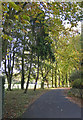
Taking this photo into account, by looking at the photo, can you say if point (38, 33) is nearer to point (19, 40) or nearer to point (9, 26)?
point (19, 40)

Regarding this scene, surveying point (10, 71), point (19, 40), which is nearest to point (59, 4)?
point (19, 40)

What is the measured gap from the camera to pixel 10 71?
24.2m

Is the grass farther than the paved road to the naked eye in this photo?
Yes

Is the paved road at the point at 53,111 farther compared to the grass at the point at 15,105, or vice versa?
the grass at the point at 15,105

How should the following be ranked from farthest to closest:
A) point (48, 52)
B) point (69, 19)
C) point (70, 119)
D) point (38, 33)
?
point (48, 52), point (38, 33), point (69, 19), point (70, 119)

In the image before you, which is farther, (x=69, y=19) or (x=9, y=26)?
(x=9, y=26)

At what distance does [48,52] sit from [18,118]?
15.3 meters

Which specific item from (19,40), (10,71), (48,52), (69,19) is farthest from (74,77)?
(10,71)

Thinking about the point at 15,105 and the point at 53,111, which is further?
the point at 15,105

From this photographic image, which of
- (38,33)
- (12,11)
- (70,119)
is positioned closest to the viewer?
(70,119)

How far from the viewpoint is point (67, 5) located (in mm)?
6348

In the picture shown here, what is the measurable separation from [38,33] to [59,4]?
12076 millimetres

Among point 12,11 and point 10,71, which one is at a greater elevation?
point 12,11

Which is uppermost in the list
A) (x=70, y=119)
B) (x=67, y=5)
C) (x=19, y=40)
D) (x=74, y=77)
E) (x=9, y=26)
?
(x=19, y=40)
